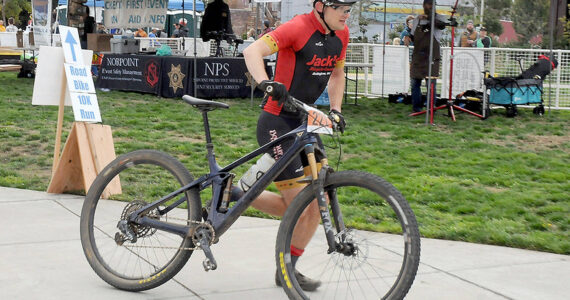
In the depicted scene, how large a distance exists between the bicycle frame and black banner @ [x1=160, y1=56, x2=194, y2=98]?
520 inches

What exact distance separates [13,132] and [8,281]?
7.84m

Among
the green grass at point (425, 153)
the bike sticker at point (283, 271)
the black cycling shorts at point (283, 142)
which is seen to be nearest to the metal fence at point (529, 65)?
the green grass at point (425, 153)

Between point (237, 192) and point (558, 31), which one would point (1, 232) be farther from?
point (558, 31)

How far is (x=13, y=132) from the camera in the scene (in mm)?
12500

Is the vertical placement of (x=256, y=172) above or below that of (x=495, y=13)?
below

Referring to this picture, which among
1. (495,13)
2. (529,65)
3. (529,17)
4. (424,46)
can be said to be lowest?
(529,65)

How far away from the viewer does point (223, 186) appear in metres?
4.71

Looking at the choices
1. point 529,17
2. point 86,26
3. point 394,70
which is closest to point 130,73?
point 86,26

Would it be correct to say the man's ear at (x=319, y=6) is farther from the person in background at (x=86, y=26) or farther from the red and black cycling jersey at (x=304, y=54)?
the person in background at (x=86, y=26)

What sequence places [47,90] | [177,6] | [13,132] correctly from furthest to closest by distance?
[177,6]
[13,132]
[47,90]

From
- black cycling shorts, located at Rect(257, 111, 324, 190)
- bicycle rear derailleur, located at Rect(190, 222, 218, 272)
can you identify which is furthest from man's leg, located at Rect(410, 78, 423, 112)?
bicycle rear derailleur, located at Rect(190, 222, 218, 272)

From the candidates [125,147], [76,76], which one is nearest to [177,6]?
[125,147]

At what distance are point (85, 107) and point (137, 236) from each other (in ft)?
10.7

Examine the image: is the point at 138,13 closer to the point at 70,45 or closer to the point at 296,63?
the point at 70,45
